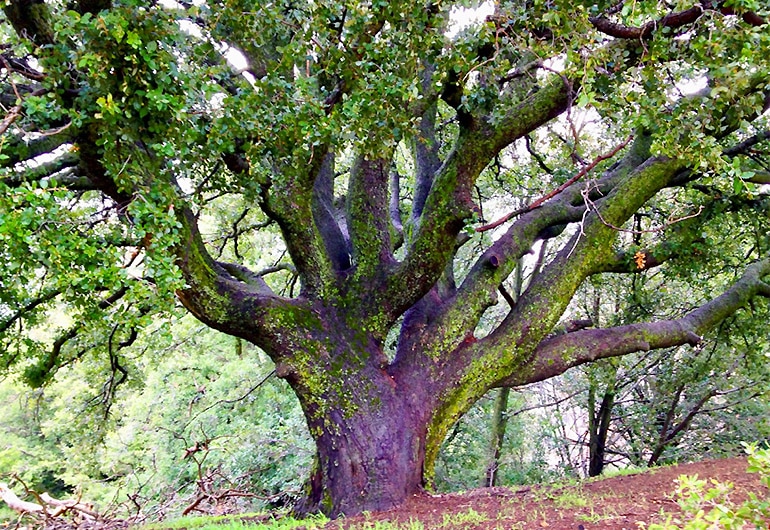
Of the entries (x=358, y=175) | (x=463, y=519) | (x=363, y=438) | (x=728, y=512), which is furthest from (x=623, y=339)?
(x=728, y=512)

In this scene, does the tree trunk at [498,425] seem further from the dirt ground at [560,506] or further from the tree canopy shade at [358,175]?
the dirt ground at [560,506]

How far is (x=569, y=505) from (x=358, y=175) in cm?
359

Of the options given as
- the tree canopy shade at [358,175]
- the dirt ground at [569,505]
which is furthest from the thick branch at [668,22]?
the dirt ground at [569,505]

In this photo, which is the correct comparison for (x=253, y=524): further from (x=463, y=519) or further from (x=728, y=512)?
(x=728, y=512)

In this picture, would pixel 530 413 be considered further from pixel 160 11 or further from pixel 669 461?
pixel 160 11

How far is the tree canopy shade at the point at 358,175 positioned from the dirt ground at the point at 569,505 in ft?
1.26

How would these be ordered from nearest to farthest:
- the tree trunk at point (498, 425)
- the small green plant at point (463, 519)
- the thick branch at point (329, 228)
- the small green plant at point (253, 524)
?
the small green plant at point (463, 519) → the small green plant at point (253, 524) → the thick branch at point (329, 228) → the tree trunk at point (498, 425)

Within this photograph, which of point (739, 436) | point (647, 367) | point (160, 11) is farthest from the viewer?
point (647, 367)

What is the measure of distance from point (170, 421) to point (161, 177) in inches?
348

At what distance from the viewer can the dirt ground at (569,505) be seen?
3.25 m

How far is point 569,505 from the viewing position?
3.71 meters

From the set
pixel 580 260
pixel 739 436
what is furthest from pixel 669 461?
pixel 580 260

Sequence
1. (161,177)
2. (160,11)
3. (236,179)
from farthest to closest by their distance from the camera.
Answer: (236,179)
(161,177)
(160,11)

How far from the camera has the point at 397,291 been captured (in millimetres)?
4707
